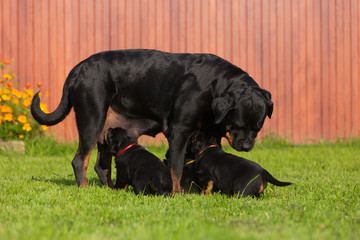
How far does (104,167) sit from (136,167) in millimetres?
847

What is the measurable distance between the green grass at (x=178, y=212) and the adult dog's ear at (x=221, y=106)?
0.73 meters

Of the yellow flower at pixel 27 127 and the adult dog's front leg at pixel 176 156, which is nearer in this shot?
A: the adult dog's front leg at pixel 176 156

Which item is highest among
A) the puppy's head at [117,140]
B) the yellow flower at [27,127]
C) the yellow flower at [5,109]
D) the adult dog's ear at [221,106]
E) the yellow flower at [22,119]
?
the adult dog's ear at [221,106]

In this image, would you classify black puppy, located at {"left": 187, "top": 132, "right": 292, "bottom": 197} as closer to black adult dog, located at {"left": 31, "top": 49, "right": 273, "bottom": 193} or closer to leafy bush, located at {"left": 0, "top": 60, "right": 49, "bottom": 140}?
black adult dog, located at {"left": 31, "top": 49, "right": 273, "bottom": 193}

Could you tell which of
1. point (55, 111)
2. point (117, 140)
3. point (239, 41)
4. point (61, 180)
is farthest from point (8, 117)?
point (239, 41)

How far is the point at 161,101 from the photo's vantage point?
4.80 m

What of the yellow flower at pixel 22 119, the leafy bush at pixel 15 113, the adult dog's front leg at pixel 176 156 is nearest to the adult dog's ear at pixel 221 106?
the adult dog's front leg at pixel 176 156

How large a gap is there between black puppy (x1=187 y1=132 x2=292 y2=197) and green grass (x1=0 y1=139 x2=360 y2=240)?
148 millimetres

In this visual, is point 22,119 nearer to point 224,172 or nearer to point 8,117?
point 8,117

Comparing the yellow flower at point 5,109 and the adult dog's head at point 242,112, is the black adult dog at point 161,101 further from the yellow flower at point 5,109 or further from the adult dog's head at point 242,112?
the yellow flower at point 5,109

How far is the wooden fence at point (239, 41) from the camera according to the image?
342 inches

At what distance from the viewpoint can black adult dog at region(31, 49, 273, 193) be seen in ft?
14.3

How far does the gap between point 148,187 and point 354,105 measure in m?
6.32

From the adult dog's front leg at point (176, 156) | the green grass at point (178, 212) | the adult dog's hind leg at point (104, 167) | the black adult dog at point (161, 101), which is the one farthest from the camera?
the adult dog's hind leg at point (104, 167)
